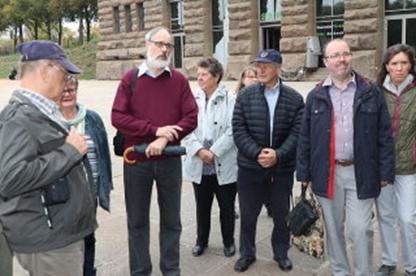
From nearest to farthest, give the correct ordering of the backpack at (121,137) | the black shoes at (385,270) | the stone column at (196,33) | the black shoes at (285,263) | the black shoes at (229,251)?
the backpack at (121,137)
the black shoes at (385,270)
the black shoes at (285,263)
the black shoes at (229,251)
the stone column at (196,33)

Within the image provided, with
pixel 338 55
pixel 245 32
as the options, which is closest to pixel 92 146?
pixel 338 55

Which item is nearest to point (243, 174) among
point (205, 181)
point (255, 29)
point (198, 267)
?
point (205, 181)

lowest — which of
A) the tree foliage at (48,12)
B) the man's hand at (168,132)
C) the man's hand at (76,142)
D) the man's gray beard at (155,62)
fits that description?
the man's hand at (168,132)

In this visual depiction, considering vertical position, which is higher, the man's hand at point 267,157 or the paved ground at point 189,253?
the man's hand at point 267,157

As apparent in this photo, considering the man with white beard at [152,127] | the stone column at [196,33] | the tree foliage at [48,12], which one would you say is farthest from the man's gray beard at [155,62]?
Answer: the tree foliage at [48,12]

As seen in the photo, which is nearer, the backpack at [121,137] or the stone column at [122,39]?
the backpack at [121,137]

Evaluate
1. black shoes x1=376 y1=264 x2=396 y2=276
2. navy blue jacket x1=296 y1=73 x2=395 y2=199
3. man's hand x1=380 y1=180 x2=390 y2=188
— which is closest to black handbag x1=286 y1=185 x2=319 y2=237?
navy blue jacket x1=296 y1=73 x2=395 y2=199

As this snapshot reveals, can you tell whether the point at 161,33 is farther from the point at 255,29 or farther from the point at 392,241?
the point at 255,29

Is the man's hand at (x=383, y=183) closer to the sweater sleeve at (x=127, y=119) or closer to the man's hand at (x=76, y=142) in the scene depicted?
the sweater sleeve at (x=127, y=119)

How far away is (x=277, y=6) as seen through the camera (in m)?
22.8

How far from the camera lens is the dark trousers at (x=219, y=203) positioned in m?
4.88

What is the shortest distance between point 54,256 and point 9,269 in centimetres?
25

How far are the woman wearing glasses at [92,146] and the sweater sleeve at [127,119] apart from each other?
15 cm

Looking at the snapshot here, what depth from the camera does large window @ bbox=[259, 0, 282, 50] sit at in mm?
22688
